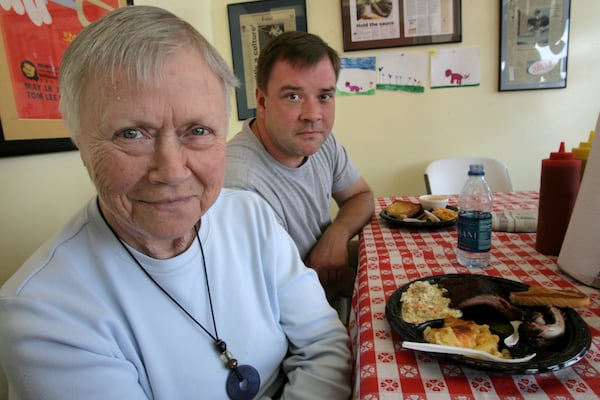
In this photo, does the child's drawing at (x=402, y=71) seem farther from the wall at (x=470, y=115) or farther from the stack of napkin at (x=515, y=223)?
the stack of napkin at (x=515, y=223)

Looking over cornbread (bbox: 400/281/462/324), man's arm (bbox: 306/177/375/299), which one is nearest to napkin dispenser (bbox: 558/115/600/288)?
cornbread (bbox: 400/281/462/324)

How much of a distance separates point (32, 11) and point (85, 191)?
578mm

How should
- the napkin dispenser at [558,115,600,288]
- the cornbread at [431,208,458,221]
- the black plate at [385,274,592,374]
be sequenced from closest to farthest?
1. the black plate at [385,274,592,374]
2. the napkin dispenser at [558,115,600,288]
3. the cornbread at [431,208,458,221]

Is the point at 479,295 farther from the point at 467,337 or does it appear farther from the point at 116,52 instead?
the point at 116,52

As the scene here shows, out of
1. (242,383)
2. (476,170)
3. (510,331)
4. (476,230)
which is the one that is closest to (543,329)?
(510,331)

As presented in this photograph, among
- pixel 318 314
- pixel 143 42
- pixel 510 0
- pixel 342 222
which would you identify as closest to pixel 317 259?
pixel 342 222

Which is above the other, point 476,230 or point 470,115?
point 470,115

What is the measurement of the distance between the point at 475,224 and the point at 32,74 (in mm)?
1290

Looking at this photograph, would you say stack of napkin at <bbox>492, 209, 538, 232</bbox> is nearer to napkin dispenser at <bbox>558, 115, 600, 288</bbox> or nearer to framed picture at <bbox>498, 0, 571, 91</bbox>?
napkin dispenser at <bbox>558, 115, 600, 288</bbox>

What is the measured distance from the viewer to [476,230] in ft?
2.75

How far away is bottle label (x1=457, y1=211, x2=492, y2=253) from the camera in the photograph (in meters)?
0.83

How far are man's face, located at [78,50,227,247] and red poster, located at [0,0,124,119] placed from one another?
68 cm

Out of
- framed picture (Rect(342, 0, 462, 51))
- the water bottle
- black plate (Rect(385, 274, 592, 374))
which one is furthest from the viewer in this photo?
framed picture (Rect(342, 0, 462, 51))

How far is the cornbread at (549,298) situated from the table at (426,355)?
0.05 metres
